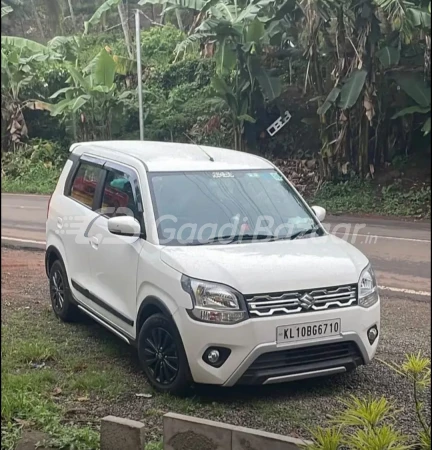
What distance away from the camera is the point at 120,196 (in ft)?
17.3

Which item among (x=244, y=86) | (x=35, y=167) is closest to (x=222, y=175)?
(x=35, y=167)

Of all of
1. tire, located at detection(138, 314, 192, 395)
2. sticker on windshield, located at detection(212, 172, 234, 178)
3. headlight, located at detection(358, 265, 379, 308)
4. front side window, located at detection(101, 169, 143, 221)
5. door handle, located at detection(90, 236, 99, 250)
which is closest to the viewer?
tire, located at detection(138, 314, 192, 395)

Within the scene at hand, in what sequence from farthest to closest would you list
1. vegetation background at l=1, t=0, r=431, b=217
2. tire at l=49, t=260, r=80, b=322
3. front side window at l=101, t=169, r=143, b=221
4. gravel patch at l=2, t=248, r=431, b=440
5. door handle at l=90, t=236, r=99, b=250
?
1. vegetation background at l=1, t=0, r=431, b=217
2. tire at l=49, t=260, r=80, b=322
3. door handle at l=90, t=236, r=99, b=250
4. front side window at l=101, t=169, r=143, b=221
5. gravel patch at l=2, t=248, r=431, b=440

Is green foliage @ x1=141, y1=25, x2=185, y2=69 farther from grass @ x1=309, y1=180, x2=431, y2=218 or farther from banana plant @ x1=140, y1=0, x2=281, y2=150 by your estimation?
grass @ x1=309, y1=180, x2=431, y2=218

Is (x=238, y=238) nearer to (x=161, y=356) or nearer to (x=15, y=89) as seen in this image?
(x=161, y=356)

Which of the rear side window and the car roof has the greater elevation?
the car roof

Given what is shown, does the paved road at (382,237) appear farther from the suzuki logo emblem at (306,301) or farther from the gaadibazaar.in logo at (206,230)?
the suzuki logo emblem at (306,301)

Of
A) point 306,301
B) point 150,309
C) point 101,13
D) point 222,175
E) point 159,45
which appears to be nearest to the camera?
point 306,301

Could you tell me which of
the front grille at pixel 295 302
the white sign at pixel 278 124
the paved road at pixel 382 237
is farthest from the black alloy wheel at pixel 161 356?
the white sign at pixel 278 124

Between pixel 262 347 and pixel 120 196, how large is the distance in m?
1.85

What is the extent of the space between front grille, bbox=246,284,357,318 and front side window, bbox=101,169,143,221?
126cm

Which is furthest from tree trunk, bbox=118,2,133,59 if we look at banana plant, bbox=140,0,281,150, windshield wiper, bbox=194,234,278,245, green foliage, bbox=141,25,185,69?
windshield wiper, bbox=194,234,278,245

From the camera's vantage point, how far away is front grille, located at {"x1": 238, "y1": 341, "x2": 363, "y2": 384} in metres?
4.09

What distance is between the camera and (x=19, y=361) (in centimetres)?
489
